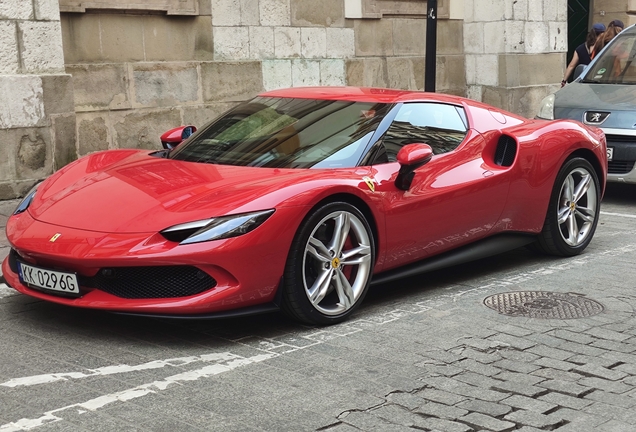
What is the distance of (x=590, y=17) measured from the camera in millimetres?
20203

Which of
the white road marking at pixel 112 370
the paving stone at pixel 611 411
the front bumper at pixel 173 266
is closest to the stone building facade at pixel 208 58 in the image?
the front bumper at pixel 173 266

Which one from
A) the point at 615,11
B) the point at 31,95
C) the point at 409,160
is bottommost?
the point at 409,160

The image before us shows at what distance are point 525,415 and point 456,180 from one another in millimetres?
2437

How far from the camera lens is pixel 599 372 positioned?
468 centimetres

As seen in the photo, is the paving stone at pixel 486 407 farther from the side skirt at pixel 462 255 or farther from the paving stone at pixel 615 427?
the side skirt at pixel 462 255

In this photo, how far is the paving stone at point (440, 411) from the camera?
13.3 feet

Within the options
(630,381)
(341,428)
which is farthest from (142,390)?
(630,381)

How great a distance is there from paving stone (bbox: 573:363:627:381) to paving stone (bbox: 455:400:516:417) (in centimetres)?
67

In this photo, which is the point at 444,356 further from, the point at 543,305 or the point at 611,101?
the point at 611,101

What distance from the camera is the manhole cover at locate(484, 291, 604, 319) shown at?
577cm

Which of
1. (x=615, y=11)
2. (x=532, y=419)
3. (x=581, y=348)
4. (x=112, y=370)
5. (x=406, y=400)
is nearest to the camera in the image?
(x=532, y=419)

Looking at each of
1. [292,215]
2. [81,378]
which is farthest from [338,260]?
[81,378]

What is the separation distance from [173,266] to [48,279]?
27.8 inches

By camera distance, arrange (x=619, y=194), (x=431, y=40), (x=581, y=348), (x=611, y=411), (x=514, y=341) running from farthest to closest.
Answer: (x=619, y=194) < (x=431, y=40) < (x=514, y=341) < (x=581, y=348) < (x=611, y=411)
